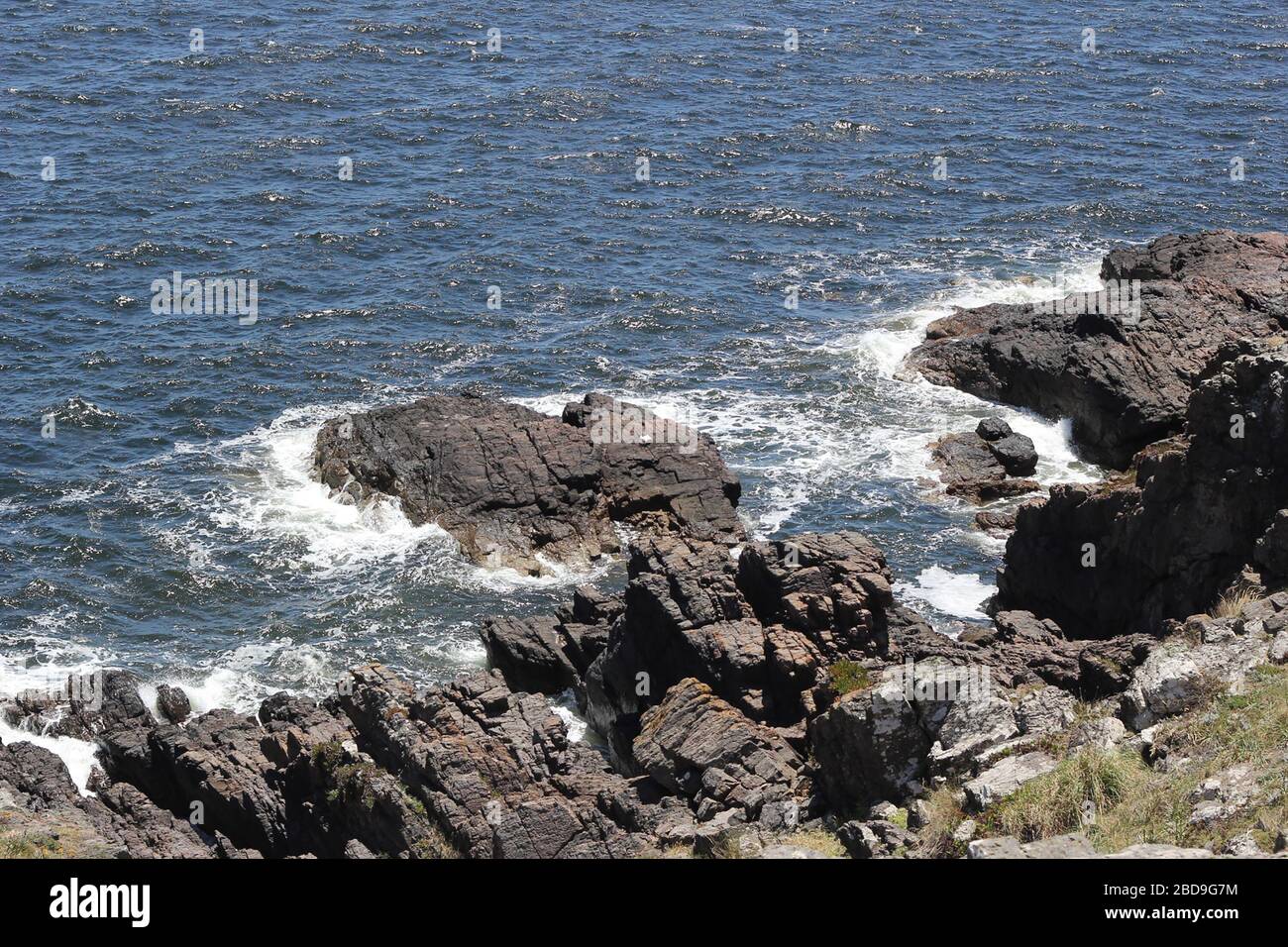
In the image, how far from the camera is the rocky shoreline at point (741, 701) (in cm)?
3105

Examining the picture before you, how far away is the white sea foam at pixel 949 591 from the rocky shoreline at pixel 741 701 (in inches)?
63.2

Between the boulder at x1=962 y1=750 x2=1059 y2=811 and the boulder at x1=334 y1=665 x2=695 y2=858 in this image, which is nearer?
the boulder at x1=962 y1=750 x2=1059 y2=811

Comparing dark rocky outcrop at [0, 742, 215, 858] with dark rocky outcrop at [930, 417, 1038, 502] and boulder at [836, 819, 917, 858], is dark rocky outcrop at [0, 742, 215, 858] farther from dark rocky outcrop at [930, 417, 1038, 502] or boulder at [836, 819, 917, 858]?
dark rocky outcrop at [930, 417, 1038, 502]

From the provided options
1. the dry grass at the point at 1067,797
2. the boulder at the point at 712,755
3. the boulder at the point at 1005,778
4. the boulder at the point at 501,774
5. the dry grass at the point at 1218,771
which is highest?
the dry grass at the point at 1218,771

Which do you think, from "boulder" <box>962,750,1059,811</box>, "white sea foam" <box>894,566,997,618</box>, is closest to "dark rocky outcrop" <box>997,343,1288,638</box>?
"white sea foam" <box>894,566,997,618</box>

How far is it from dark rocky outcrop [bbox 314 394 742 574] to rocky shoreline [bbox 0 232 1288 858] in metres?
0.15

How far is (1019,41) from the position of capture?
374ft

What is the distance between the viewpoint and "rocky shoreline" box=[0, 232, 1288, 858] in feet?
102

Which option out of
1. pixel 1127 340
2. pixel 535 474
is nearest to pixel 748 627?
pixel 535 474

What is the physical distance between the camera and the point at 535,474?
5653cm

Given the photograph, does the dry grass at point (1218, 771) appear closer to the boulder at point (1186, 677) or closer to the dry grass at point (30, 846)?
the boulder at point (1186, 677)

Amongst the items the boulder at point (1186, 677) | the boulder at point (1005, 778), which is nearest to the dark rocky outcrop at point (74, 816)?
the boulder at point (1005, 778)

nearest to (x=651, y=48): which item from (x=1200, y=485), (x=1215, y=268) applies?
(x=1215, y=268)

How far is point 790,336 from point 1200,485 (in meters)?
30.4
